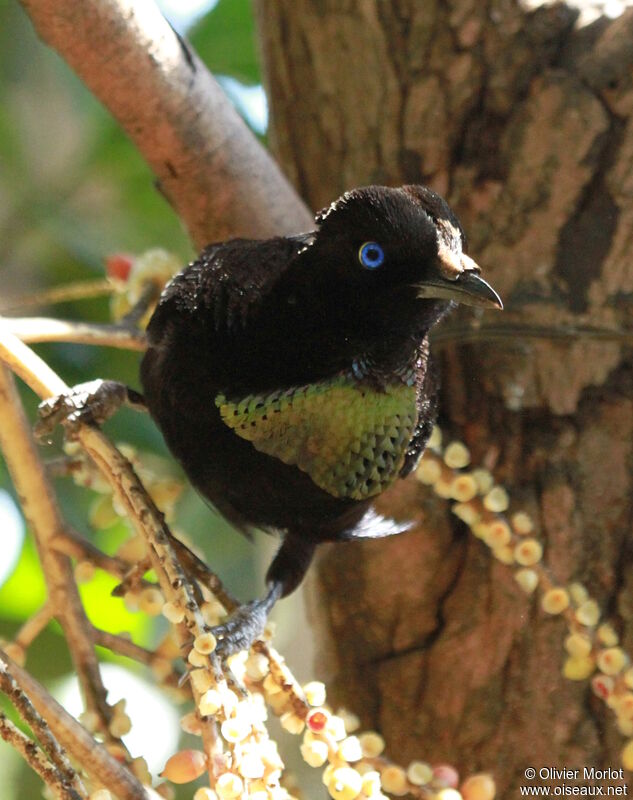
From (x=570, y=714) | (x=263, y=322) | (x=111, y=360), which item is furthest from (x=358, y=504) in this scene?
(x=111, y=360)

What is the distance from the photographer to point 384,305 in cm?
85

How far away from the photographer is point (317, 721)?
0.68 meters

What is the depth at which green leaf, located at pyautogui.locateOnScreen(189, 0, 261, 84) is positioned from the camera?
1.76m

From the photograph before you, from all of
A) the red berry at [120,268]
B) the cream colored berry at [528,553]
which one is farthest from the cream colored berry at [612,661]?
the red berry at [120,268]

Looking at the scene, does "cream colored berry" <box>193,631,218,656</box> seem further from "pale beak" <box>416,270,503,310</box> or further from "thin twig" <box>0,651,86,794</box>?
"pale beak" <box>416,270,503,310</box>

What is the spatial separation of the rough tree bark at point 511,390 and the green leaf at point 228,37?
1.83ft

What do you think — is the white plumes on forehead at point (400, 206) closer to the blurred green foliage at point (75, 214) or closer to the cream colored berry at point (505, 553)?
the cream colored berry at point (505, 553)

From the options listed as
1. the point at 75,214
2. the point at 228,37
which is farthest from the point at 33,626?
the point at 228,37

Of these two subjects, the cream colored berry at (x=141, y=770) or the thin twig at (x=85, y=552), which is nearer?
the cream colored berry at (x=141, y=770)

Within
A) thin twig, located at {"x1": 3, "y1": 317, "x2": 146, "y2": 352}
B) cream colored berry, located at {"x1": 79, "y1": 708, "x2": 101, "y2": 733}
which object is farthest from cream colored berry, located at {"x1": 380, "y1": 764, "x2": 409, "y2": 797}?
thin twig, located at {"x1": 3, "y1": 317, "x2": 146, "y2": 352}

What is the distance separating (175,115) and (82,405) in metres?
0.35

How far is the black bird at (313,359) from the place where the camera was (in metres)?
0.82

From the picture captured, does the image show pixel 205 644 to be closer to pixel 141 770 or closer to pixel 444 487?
pixel 141 770

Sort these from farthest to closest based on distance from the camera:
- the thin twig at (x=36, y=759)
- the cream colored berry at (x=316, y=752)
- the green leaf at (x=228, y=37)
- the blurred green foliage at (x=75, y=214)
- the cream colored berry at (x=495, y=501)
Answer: the green leaf at (x=228, y=37), the blurred green foliage at (x=75, y=214), the cream colored berry at (x=495, y=501), the cream colored berry at (x=316, y=752), the thin twig at (x=36, y=759)
